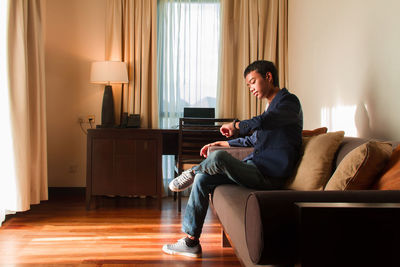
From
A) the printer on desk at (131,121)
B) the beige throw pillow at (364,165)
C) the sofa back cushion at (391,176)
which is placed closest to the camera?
the sofa back cushion at (391,176)

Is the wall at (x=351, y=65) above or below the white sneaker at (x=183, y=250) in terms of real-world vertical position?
above

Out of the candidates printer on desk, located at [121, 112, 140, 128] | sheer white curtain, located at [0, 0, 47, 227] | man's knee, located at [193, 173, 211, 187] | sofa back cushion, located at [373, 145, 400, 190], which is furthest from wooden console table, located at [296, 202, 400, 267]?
printer on desk, located at [121, 112, 140, 128]

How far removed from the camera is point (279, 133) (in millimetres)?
1933

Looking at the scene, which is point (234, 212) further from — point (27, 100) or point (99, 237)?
point (27, 100)

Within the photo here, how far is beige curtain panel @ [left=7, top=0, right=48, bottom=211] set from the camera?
8.84 ft

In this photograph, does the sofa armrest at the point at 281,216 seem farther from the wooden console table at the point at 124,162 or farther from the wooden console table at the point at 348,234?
the wooden console table at the point at 124,162

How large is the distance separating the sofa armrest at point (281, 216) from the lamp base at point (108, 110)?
2.75 metres

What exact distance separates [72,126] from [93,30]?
1.04 metres

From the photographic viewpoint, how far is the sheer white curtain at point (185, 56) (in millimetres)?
3865

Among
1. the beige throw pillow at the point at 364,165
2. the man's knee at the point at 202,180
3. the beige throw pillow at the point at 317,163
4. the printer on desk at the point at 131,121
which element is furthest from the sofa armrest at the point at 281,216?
the printer on desk at the point at 131,121

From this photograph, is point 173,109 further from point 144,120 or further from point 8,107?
point 8,107

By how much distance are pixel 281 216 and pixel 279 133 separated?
1.02 metres

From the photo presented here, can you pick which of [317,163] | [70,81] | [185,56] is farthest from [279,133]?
[70,81]

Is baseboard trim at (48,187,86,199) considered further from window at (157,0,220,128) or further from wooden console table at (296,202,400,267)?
wooden console table at (296,202,400,267)
